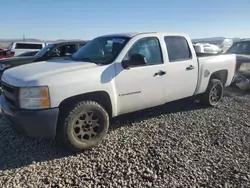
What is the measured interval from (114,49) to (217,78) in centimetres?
334

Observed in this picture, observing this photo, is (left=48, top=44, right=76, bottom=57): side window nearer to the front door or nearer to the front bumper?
the front door

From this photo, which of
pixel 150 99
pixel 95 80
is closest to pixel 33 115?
pixel 95 80

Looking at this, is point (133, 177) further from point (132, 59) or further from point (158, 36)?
point (158, 36)

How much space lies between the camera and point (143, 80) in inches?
169

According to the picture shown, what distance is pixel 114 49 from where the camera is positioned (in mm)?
4352

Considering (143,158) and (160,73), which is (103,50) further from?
(143,158)

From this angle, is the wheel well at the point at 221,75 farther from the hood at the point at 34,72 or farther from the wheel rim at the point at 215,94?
the hood at the point at 34,72

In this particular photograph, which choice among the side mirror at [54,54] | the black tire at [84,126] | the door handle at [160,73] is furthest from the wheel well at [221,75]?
the side mirror at [54,54]

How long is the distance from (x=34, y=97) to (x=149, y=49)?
233 centimetres

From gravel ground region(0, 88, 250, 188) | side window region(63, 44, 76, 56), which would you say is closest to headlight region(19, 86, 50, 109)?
gravel ground region(0, 88, 250, 188)

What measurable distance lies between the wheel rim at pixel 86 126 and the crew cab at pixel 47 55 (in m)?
5.73

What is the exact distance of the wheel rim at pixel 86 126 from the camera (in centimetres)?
371

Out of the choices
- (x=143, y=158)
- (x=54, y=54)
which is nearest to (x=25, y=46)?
(x=54, y=54)

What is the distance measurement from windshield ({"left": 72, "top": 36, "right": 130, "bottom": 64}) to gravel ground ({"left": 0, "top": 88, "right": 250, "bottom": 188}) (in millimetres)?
1374
